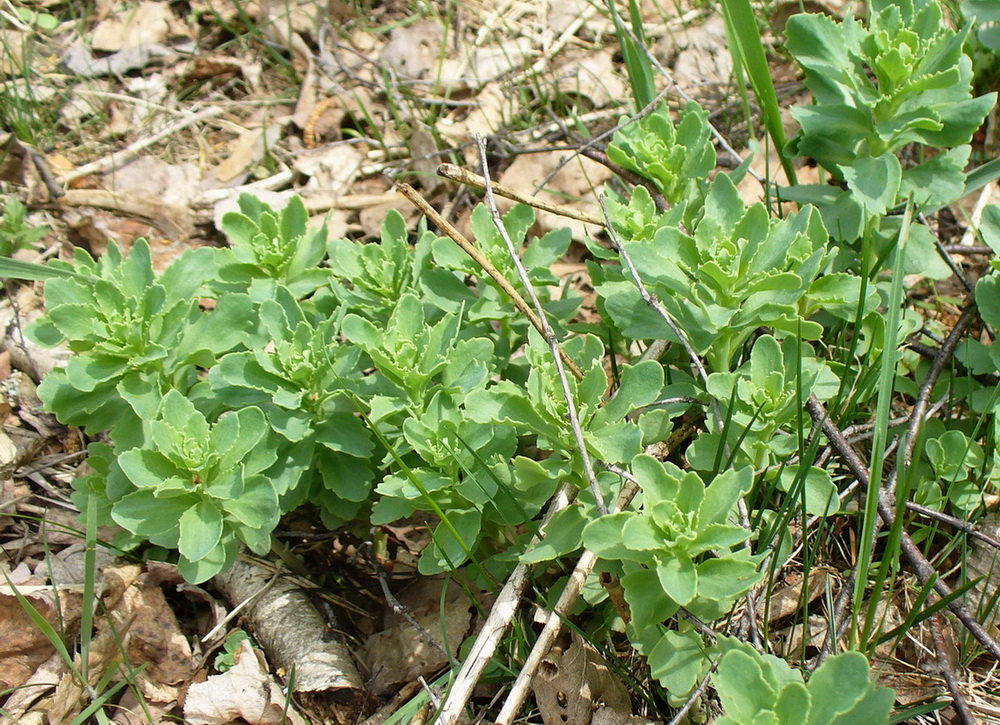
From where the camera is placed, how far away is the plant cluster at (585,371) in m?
2.11

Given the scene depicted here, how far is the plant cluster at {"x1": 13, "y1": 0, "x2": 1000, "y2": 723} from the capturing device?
6.91 feet

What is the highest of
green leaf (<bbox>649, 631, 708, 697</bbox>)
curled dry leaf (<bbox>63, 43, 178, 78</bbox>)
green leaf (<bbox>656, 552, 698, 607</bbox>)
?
curled dry leaf (<bbox>63, 43, 178, 78</bbox>)

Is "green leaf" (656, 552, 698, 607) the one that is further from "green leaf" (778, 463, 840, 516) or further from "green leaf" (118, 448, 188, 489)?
"green leaf" (118, 448, 188, 489)

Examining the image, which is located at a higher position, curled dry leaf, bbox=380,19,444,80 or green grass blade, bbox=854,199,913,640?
curled dry leaf, bbox=380,19,444,80

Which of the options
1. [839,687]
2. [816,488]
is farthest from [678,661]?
[816,488]

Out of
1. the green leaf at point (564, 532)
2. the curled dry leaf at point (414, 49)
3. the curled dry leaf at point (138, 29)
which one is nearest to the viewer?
the green leaf at point (564, 532)

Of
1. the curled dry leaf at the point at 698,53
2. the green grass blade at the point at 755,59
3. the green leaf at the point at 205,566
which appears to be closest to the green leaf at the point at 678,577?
the green leaf at the point at 205,566

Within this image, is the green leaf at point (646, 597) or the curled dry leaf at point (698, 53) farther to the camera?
the curled dry leaf at point (698, 53)

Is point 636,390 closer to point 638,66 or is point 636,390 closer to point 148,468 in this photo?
point 148,468

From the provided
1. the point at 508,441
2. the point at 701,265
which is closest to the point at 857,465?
Result: the point at 701,265

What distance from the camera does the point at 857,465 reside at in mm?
2312

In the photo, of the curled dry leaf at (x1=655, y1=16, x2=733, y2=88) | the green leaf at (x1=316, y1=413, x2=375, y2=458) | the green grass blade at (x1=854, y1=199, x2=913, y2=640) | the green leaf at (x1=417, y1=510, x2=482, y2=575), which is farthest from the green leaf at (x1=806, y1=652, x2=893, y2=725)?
the curled dry leaf at (x1=655, y1=16, x2=733, y2=88)

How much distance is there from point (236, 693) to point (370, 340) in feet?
3.50

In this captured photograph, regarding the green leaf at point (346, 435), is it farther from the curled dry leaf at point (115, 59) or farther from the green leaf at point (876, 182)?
the curled dry leaf at point (115, 59)
